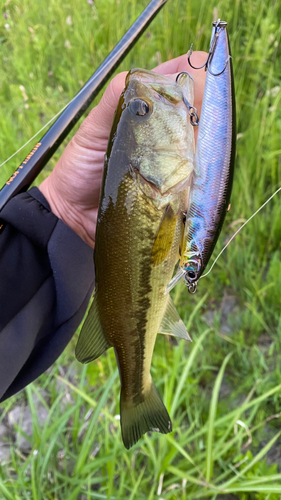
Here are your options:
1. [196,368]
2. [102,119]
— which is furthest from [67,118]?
[196,368]

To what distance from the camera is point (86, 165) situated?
1.55 metres

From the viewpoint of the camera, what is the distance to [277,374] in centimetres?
158

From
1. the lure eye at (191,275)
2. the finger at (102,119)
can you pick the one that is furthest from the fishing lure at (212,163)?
the finger at (102,119)

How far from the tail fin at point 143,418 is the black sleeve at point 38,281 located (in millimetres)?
505

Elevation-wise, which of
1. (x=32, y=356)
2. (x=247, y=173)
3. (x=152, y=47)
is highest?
(x=152, y=47)

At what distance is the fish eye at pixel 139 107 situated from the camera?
971mm

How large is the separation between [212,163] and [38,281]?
1.05 metres

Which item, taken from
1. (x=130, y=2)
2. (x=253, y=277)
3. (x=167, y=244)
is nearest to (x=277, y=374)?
(x=253, y=277)

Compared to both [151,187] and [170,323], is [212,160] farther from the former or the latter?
[170,323]

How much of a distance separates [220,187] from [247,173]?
1193mm

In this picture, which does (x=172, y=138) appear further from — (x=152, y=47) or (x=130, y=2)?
(x=130, y=2)

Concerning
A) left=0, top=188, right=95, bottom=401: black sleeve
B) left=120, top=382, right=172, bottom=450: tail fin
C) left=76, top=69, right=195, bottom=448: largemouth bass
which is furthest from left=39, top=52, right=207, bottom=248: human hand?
left=120, top=382, right=172, bottom=450: tail fin

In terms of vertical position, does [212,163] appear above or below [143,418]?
above

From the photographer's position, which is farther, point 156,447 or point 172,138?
point 156,447
